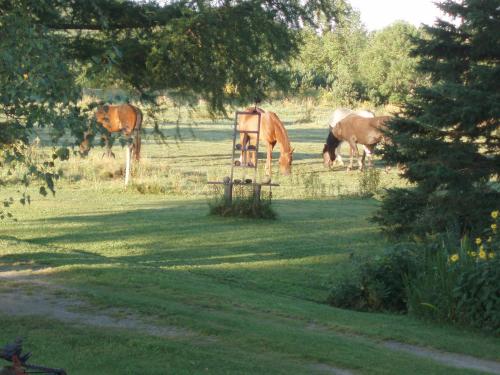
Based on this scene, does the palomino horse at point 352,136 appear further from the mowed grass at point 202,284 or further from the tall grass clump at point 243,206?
the tall grass clump at point 243,206

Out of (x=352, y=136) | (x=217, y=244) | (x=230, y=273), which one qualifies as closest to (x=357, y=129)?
(x=352, y=136)

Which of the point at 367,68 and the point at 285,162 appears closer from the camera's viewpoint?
the point at 285,162

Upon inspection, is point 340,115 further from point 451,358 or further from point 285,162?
point 451,358

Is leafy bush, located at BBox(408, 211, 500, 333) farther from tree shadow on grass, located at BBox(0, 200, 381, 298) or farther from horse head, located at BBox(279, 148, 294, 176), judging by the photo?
horse head, located at BBox(279, 148, 294, 176)

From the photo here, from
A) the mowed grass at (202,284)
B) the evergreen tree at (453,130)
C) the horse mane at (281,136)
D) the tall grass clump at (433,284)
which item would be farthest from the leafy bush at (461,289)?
the horse mane at (281,136)

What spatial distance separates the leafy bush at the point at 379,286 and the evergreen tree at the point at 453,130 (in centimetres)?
320

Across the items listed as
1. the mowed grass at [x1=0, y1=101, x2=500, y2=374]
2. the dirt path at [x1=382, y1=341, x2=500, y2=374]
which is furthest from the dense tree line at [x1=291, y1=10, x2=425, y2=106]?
the dirt path at [x1=382, y1=341, x2=500, y2=374]

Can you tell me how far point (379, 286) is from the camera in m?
11.5

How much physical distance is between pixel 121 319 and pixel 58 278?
2.51 meters

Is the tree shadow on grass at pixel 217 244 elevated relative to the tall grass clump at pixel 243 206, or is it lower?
lower

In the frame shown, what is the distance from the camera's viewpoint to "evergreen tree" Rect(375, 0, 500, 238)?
1475 cm

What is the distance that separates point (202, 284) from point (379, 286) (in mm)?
2220

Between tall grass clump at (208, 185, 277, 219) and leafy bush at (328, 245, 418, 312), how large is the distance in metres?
8.05

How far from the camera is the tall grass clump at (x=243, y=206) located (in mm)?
19781
